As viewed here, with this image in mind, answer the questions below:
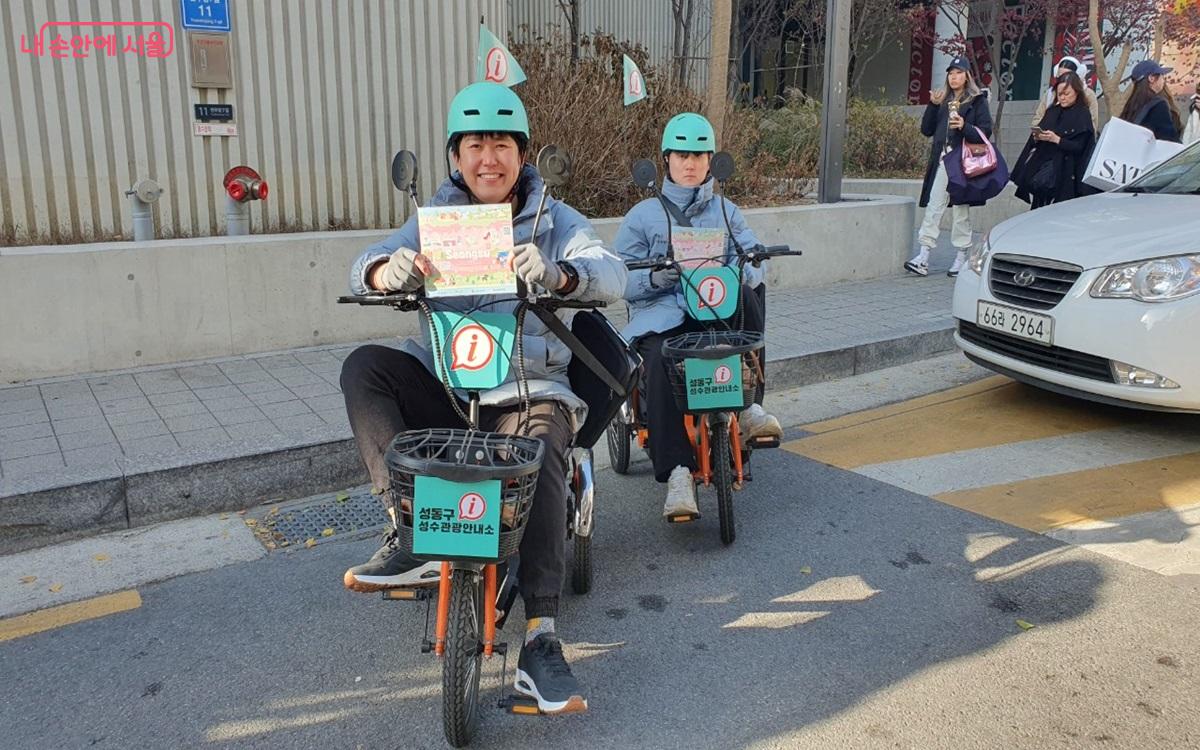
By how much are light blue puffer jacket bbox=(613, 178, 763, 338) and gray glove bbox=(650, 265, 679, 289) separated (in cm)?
3

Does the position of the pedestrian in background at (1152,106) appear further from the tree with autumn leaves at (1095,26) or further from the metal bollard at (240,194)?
the metal bollard at (240,194)

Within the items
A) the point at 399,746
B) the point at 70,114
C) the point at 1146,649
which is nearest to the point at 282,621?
the point at 399,746

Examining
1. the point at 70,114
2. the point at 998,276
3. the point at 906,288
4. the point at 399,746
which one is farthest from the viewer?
the point at 906,288

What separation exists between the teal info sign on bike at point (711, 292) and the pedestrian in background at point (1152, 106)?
6.62 meters

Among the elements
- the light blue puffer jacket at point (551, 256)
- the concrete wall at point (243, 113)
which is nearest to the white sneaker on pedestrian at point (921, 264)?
the concrete wall at point (243, 113)

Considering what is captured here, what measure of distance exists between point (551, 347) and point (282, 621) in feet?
4.62

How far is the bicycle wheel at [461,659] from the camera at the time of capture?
2.73m

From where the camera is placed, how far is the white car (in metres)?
5.23

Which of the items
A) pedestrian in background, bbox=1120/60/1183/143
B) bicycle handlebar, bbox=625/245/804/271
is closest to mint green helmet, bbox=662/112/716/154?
bicycle handlebar, bbox=625/245/804/271

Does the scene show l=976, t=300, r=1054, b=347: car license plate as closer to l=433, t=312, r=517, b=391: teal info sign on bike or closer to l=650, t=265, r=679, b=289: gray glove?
l=650, t=265, r=679, b=289: gray glove

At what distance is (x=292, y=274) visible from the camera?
668 cm

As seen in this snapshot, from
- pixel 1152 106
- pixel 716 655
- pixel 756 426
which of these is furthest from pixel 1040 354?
pixel 1152 106

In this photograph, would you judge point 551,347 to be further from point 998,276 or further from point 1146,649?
point 998,276

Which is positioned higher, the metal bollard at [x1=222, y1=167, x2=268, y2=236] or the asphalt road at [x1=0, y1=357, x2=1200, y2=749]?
the metal bollard at [x1=222, y1=167, x2=268, y2=236]
